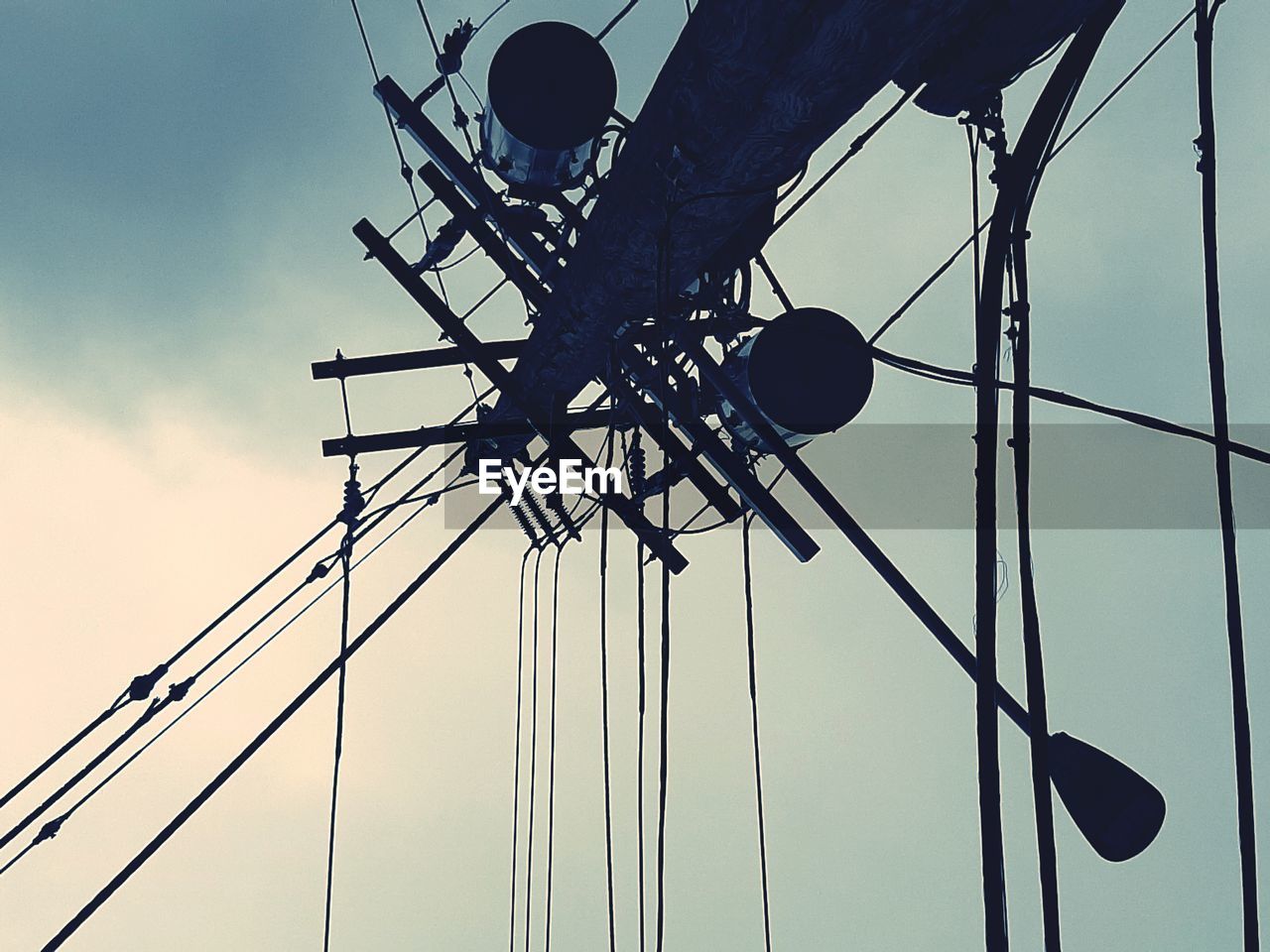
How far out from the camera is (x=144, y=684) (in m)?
6.14

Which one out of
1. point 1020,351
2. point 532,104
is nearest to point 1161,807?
point 1020,351

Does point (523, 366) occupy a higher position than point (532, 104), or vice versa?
point (532, 104)

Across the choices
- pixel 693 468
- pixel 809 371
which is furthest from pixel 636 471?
pixel 809 371

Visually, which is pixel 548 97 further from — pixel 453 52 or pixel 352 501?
pixel 352 501

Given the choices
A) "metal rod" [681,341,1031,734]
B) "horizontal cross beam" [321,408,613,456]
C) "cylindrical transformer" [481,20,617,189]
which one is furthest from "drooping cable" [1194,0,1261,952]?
"horizontal cross beam" [321,408,613,456]

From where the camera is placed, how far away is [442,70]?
5.82 m

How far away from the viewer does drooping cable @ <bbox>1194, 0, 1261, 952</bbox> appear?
308 centimetres

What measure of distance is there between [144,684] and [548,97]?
4.02m

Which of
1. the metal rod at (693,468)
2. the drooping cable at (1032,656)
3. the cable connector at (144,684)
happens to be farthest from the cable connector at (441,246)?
the drooping cable at (1032,656)

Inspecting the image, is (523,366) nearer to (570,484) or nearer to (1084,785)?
(570,484)

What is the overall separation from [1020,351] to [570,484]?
3.70 meters

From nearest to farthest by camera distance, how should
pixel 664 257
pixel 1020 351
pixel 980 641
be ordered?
1. pixel 980 641
2. pixel 1020 351
3. pixel 664 257

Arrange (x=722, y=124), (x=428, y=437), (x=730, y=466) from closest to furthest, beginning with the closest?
(x=722, y=124)
(x=730, y=466)
(x=428, y=437)

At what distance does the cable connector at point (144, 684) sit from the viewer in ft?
20.0
